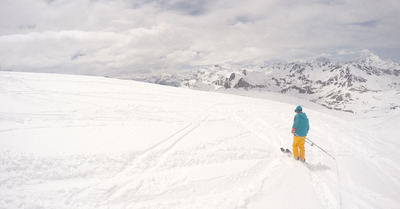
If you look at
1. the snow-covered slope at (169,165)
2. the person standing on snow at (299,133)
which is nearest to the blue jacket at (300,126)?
the person standing on snow at (299,133)

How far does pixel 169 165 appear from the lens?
754cm

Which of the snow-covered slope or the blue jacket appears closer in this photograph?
the snow-covered slope

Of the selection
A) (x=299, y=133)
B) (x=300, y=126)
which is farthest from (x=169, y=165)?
(x=300, y=126)

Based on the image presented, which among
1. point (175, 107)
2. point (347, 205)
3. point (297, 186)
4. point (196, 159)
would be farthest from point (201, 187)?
point (175, 107)

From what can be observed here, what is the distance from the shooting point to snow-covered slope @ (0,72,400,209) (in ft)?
18.6

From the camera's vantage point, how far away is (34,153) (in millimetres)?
7027

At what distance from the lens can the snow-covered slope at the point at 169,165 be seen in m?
5.68

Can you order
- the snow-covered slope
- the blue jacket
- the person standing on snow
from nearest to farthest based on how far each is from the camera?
the snow-covered slope < the person standing on snow < the blue jacket

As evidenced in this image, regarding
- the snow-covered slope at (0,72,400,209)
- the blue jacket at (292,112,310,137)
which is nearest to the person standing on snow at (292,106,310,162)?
the blue jacket at (292,112,310,137)

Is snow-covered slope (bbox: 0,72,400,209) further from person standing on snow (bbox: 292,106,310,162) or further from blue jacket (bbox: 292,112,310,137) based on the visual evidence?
blue jacket (bbox: 292,112,310,137)

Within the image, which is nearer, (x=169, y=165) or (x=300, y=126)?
(x=169, y=165)

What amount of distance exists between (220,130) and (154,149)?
4.93m

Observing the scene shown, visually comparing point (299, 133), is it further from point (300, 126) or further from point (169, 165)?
point (169, 165)

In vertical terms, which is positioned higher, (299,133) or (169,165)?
(299,133)
